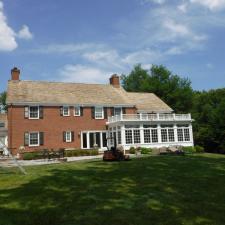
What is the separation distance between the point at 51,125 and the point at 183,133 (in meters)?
16.6

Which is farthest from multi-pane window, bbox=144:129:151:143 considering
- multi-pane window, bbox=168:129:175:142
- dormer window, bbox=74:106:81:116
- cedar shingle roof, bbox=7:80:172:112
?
dormer window, bbox=74:106:81:116

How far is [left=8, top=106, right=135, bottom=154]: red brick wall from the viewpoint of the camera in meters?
33.1

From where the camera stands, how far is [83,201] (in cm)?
885

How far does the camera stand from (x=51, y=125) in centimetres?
3491

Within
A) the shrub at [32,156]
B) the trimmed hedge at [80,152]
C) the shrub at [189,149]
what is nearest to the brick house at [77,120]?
the shrub at [189,149]

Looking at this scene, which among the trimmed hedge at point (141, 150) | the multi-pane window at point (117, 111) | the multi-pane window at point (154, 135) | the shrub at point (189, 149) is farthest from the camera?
the multi-pane window at point (117, 111)

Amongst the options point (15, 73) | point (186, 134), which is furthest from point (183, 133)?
point (15, 73)

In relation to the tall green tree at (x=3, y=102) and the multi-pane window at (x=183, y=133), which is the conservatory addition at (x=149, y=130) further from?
the tall green tree at (x=3, y=102)

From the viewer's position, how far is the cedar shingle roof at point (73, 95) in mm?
34769

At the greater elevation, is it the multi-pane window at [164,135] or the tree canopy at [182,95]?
the tree canopy at [182,95]

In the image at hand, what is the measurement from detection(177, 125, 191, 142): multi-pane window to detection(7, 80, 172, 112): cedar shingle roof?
484 centimetres

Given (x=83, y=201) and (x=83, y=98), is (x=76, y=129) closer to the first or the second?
(x=83, y=98)

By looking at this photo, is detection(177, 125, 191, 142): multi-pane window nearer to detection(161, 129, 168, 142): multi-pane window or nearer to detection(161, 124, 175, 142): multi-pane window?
detection(161, 124, 175, 142): multi-pane window

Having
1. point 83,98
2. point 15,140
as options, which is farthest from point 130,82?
point 15,140
